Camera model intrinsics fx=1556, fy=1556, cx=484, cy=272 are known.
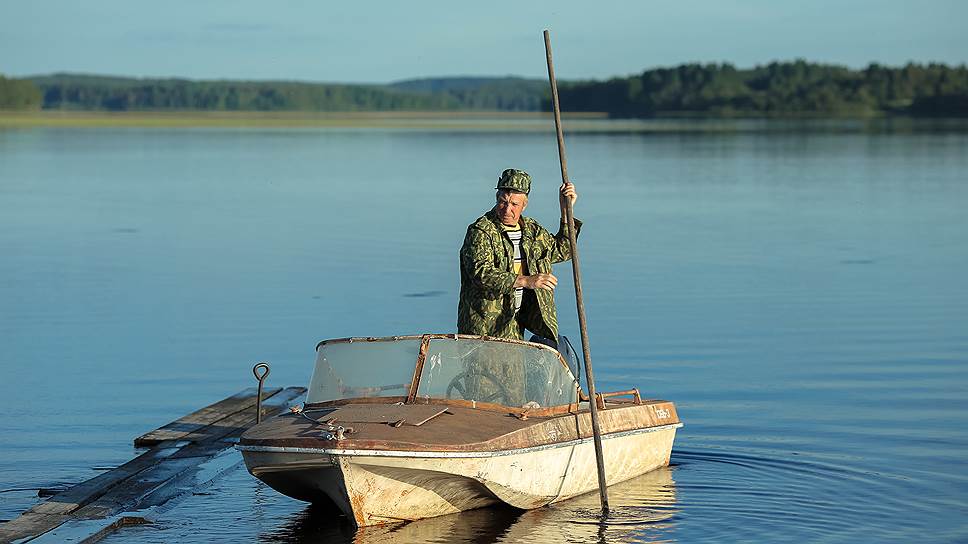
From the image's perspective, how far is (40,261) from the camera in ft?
94.9

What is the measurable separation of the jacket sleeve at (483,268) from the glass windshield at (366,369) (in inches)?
29.1

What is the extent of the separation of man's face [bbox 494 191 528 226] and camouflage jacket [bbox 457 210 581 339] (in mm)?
70

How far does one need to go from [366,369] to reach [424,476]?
1023 millimetres

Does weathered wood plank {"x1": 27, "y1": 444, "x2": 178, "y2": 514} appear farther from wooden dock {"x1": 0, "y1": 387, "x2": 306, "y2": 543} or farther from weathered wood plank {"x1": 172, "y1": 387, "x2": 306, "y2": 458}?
weathered wood plank {"x1": 172, "y1": 387, "x2": 306, "y2": 458}

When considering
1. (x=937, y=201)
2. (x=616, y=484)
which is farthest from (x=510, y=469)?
(x=937, y=201)

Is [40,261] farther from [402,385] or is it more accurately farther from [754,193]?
[754,193]

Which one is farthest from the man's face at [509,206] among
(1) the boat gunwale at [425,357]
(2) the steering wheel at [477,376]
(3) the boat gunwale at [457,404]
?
(3) the boat gunwale at [457,404]

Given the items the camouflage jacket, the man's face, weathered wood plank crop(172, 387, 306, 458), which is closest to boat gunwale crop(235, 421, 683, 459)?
the camouflage jacket

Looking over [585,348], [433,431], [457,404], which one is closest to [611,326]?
[585,348]

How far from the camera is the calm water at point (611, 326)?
11.8 metres

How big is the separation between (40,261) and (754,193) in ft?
80.6

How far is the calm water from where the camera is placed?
11820 mm

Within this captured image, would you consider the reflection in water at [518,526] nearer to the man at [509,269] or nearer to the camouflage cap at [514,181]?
the man at [509,269]

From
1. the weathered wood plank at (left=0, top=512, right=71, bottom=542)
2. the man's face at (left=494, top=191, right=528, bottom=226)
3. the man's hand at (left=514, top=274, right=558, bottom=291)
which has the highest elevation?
the man's face at (left=494, top=191, right=528, bottom=226)
